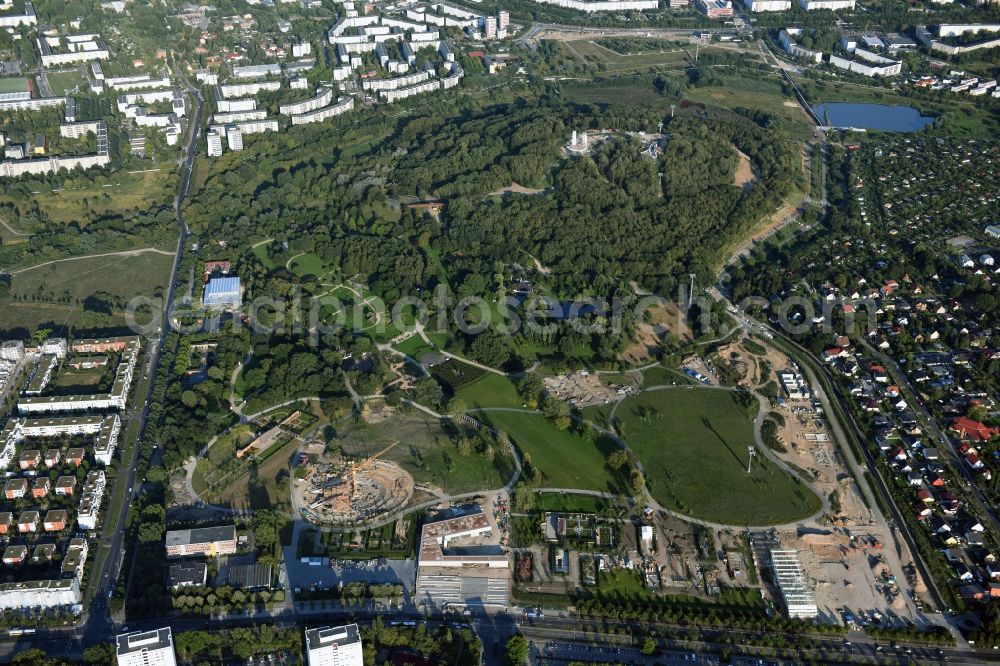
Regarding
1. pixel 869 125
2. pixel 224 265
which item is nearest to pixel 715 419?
pixel 224 265

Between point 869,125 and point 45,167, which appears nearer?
point 45,167

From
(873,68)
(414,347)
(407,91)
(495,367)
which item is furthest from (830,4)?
(414,347)

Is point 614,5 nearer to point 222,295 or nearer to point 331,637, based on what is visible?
point 222,295

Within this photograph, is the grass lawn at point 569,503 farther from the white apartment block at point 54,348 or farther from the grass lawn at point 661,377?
the white apartment block at point 54,348

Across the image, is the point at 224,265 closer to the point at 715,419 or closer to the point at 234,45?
the point at 715,419

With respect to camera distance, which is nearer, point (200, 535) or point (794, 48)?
point (200, 535)
